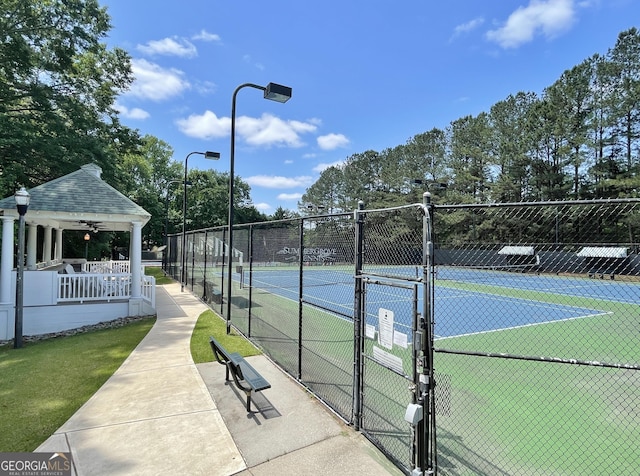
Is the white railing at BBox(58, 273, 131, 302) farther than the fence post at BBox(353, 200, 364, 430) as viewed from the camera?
Yes

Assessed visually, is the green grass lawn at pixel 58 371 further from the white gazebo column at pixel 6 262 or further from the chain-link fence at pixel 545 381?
the chain-link fence at pixel 545 381

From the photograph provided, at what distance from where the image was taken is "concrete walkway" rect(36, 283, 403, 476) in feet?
11.7

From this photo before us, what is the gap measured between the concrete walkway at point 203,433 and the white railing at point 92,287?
5860mm

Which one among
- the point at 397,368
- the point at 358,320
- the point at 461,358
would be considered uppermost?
the point at 358,320

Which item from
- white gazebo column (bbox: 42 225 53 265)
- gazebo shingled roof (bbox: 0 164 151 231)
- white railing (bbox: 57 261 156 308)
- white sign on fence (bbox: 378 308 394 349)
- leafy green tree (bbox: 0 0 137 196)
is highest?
leafy green tree (bbox: 0 0 137 196)

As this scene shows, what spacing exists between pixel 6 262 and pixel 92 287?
218 centimetres

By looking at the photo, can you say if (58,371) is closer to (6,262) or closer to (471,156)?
(6,262)

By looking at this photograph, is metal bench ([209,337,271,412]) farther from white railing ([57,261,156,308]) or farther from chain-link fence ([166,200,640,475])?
white railing ([57,261,156,308])

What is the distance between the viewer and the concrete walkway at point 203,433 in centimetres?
358

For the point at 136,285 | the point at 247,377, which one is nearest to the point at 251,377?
the point at 247,377

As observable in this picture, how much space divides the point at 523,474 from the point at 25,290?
480 inches

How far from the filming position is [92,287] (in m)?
A: 11.0

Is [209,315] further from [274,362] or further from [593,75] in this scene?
[593,75]

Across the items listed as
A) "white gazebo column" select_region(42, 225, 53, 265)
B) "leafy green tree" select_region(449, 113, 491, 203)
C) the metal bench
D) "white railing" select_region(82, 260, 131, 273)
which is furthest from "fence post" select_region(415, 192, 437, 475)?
"leafy green tree" select_region(449, 113, 491, 203)
